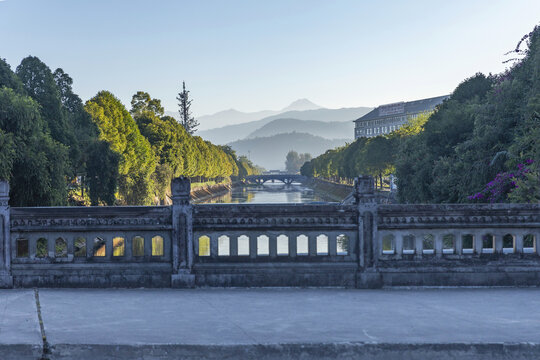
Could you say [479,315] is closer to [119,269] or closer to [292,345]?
[292,345]

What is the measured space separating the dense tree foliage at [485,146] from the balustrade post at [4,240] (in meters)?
A: 14.6

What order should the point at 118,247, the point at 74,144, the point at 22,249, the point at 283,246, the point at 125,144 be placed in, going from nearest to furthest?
the point at 22,249 → the point at 74,144 → the point at 283,246 → the point at 118,247 → the point at 125,144

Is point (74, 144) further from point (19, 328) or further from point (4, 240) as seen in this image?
point (19, 328)

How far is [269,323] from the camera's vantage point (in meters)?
7.71

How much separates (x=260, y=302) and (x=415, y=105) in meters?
197

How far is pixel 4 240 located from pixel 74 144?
25.5 metres

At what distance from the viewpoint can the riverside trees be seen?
76.4 ft

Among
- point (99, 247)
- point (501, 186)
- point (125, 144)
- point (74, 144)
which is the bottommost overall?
point (99, 247)

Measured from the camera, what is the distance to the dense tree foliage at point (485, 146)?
19.7 m

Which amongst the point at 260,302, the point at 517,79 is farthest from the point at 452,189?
the point at 260,302

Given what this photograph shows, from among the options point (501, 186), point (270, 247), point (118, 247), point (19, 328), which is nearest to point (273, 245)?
point (270, 247)

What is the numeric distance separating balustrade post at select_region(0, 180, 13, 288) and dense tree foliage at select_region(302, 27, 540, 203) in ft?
47.8

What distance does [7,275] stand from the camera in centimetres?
1023

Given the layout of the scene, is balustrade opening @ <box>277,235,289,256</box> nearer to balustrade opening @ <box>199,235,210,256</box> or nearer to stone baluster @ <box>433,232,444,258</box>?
balustrade opening @ <box>199,235,210,256</box>
